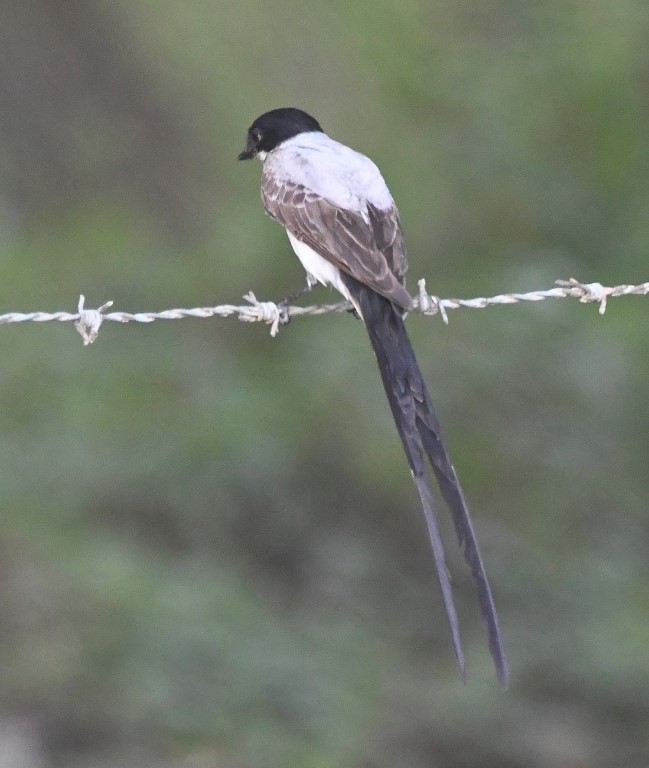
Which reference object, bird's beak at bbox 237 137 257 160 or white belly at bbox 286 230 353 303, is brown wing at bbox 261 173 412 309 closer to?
white belly at bbox 286 230 353 303

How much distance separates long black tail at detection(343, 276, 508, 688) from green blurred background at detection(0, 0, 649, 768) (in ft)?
5.17

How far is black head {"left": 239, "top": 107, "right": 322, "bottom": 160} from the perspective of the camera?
4.67 meters

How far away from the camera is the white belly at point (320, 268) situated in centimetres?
398

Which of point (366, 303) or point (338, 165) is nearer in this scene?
point (366, 303)

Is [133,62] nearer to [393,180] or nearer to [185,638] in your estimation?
[393,180]

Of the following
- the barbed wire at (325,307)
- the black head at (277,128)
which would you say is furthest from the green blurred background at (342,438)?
the barbed wire at (325,307)

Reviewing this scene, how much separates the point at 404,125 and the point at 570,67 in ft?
2.79

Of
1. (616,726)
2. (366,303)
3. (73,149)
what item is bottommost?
(616,726)

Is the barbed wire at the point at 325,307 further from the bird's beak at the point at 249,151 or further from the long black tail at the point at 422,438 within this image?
the bird's beak at the point at 249,151

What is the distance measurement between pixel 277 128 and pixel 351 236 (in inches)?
35.7

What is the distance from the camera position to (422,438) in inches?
137

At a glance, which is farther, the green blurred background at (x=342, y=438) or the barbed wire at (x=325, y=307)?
the green blurred background at (x=342, y=438)

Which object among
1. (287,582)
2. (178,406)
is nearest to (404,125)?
(178,406)

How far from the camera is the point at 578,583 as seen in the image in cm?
565
